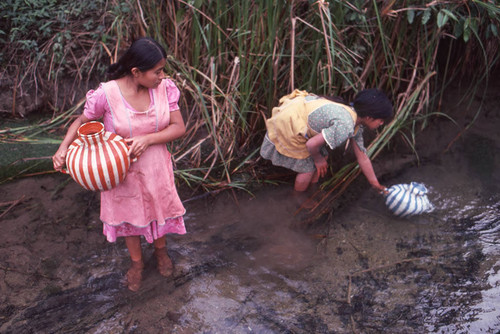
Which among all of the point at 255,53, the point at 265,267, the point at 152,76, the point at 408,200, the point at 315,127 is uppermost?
the point at 152,76

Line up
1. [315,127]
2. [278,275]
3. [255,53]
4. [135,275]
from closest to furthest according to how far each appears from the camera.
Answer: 1. [135,275]
2. [278,275]
3. [315,127]
4. [255,53]

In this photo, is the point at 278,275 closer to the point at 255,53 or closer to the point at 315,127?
the point at 315,127

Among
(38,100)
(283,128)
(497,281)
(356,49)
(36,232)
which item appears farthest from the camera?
(38,100)

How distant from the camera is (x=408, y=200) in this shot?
2.38 m

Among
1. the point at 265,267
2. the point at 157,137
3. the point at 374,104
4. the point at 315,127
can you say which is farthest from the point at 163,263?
the point at 374,104

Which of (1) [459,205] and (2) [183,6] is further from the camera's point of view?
(2) [183,6]

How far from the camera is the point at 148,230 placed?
185 cm

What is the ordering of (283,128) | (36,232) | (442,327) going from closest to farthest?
(442,327), (36,232), (283,128)

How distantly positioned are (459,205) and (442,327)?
3.47 ft

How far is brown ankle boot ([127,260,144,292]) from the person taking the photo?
1.96 metres

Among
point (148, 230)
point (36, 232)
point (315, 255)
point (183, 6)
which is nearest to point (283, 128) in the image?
point (315, 255)

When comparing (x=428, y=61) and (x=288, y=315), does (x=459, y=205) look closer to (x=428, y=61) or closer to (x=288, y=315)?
(x=428, y=61)

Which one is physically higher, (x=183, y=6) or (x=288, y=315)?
(x=183, y=6)

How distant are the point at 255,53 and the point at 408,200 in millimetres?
1314
